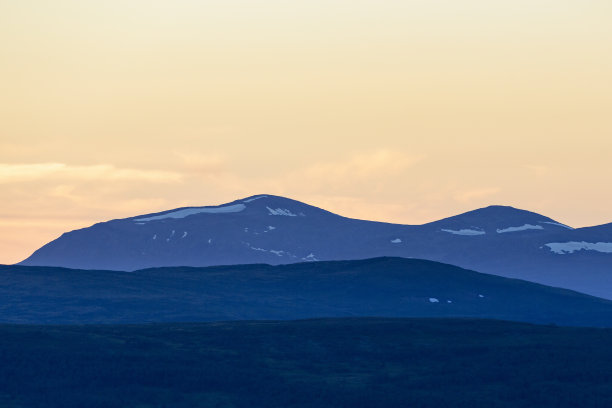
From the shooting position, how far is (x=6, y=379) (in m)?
121

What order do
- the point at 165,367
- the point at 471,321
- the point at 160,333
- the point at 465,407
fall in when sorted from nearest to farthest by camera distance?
the point at 465,407 → the point at 165,367 → the point at 160,333 → the point at 471,321

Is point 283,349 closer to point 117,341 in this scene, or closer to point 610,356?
point 117,341

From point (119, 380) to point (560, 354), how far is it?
56.1 meters

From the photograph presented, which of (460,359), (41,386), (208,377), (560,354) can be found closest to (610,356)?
(560,354)

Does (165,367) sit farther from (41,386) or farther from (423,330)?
(423,330)

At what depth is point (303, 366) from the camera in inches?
5443

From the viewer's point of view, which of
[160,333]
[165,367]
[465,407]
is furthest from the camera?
[160,333]

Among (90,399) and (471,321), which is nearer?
(90,399)

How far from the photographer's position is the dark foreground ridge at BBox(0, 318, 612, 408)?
11619 cm

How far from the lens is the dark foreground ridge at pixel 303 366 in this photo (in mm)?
116188

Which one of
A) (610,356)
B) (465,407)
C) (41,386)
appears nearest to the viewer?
(465,407)

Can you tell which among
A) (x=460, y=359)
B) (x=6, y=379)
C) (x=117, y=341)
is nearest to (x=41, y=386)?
(x=6, y=379)

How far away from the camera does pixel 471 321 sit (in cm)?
18275

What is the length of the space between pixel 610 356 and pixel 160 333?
6185 centimetres
